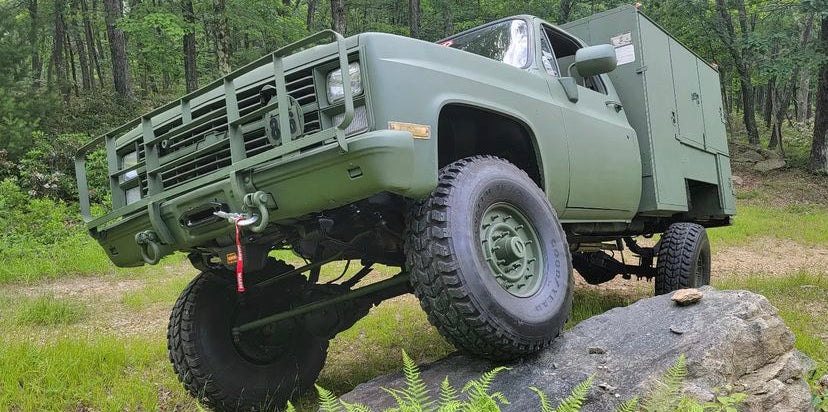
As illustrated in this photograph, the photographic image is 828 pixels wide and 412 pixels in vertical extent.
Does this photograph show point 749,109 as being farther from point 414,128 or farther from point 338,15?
point 414,128

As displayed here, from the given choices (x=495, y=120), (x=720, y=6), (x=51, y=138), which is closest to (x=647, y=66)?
(x=495, y=120)

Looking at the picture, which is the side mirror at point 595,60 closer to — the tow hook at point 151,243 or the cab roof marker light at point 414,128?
the cab roof marker light at point 414,128

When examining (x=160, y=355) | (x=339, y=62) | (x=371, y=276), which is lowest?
(x=371, y=276)

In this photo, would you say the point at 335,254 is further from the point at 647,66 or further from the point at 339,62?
the point at 647,66

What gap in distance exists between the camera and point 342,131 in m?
2.29

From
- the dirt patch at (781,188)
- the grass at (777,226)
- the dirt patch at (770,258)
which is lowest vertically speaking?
the dirt patch at (781,188)

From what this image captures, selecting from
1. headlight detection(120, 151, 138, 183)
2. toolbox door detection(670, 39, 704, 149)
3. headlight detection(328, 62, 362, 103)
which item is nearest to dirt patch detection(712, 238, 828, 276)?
toolbox door detection(670, 39, 704, 149)

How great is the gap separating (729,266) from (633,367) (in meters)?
6.48

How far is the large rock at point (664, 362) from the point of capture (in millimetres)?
2572

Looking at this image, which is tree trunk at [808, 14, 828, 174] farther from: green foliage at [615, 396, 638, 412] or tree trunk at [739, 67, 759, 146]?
green foliage at [615, 396, 638, 412]

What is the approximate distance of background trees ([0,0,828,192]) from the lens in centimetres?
1284

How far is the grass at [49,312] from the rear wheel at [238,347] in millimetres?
2519

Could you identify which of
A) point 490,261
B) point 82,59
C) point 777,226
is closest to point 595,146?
point 490,261

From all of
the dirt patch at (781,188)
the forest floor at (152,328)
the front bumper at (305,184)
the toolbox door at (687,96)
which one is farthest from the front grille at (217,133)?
the dirt patch at (781,188)
